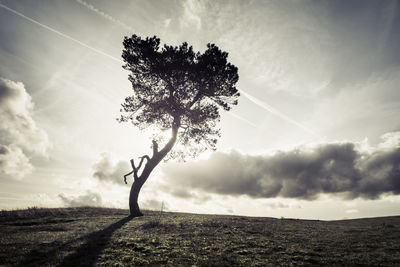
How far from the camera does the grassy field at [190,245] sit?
9406 mm

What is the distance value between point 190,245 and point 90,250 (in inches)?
185

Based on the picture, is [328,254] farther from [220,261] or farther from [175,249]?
[175,249]

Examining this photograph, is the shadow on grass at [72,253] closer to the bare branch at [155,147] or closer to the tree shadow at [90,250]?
the tree shadow at [90,250]

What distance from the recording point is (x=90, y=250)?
10539mm

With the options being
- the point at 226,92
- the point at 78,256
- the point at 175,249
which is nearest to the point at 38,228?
the point at 78,256

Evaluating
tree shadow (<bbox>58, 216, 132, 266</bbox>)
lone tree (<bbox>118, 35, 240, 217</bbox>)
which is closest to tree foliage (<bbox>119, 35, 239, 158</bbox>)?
lone tree (<bbox>118, 35, 240, 217</bbox>)

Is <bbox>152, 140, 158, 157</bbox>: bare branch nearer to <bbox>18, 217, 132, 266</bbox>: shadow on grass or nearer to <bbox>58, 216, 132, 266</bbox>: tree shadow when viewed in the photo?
<bbox>58, 216, 132, 266</bbox>: tree shadow

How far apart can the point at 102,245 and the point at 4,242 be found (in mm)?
5204

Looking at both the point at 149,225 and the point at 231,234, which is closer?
the point at 231,234

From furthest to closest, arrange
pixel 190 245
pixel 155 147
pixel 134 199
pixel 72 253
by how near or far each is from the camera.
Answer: pixel 155 147 → pixel 134 199 → pixel 190 245 → pixel 72 253

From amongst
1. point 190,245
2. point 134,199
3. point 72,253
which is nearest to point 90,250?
point 72,253

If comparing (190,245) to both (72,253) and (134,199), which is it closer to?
(72,253)

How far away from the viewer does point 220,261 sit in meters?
9.42

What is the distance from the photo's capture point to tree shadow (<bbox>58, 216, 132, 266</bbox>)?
9039mm
